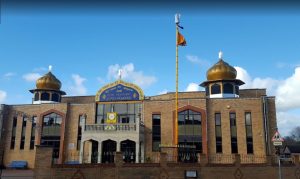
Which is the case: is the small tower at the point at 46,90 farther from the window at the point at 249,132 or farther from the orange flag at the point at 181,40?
the window at the point at 249,132

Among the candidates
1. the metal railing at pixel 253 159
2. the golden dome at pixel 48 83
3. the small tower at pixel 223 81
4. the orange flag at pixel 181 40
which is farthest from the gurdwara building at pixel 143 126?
the orange flag at pixel 181 40

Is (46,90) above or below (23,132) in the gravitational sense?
above

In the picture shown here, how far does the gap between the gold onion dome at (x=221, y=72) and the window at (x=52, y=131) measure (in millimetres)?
19413

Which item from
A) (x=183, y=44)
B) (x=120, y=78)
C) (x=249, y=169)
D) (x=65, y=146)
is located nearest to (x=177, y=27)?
(x=183, y=44)

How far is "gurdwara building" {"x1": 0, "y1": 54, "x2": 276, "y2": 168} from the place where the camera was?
31.8 meters

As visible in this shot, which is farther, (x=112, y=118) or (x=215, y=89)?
(x=215, y=89)

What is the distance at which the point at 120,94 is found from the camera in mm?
35562

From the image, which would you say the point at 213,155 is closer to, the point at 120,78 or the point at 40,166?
the point at 120,78

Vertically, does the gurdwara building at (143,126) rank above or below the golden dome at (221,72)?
below

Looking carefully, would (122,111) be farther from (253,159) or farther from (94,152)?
(253,159)

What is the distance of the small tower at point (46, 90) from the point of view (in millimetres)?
42594

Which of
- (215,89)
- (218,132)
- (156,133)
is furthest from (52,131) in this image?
(215,89)

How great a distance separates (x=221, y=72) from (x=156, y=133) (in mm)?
11335

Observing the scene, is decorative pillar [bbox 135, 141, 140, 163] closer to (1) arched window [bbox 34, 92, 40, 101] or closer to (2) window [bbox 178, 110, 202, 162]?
(2) window [bbox 178, 110, 202, 162]
